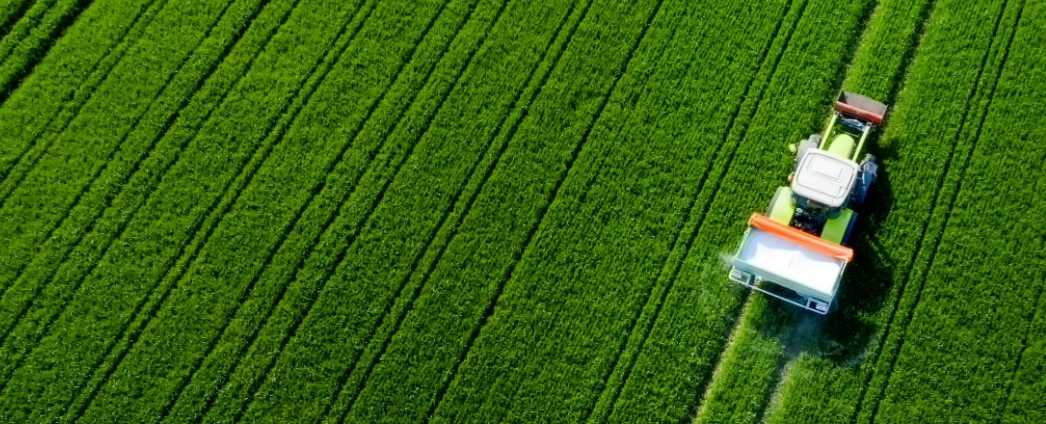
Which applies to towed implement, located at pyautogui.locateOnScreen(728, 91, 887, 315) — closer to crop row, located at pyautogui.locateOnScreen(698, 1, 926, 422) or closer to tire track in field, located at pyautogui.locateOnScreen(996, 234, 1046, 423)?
crop row, located at pyautogui.locateOnScreen(698, 1, 926, 422)

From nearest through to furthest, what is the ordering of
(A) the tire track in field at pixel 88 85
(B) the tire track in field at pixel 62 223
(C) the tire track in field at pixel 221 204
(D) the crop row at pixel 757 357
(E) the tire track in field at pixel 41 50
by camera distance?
(D) the crop row at pixel 757 357 → (C) the tire track in field at pixel 221 204 → (B) the tire track in field at pixel 62 223 → (A) the tire track in field at pixel 88 85 → (E) the tire track in field at pixel 41 50

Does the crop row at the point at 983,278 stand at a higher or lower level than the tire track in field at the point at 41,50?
higher

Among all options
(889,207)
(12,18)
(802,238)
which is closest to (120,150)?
(12,18)

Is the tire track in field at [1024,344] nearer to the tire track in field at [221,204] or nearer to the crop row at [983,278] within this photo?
the crop row at [983,278]

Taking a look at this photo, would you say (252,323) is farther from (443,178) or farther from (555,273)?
(555,273)

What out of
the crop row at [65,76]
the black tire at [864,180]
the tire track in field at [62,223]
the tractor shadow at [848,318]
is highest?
the black tire at [864,180]

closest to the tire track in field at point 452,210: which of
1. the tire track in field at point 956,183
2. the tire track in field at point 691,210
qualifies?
the tire track in field at point 691,210

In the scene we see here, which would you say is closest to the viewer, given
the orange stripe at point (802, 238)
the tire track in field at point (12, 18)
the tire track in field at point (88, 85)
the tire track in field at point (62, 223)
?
the orange stripe at point (802, 238)

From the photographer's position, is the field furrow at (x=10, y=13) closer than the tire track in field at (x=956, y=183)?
No
